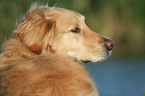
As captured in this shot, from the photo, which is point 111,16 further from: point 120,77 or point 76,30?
point 76,30

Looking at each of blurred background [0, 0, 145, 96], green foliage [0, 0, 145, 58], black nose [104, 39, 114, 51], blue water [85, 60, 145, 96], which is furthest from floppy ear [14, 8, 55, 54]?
green foliage [0, 0, 145, 58]

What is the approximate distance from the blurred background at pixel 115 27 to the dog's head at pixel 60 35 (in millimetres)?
4625

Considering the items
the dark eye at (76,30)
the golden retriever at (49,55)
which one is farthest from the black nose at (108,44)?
the dark eye at (76,30)

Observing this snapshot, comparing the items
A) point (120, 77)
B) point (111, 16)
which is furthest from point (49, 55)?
point (111, 16)

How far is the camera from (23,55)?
110 inches

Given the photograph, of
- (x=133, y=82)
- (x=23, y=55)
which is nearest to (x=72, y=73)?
(x=23, y=55)

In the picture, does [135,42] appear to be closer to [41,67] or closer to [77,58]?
[77,58]

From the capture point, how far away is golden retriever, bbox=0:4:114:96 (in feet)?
7.29

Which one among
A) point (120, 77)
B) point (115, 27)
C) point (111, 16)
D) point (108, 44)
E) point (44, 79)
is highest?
point (44, 79)

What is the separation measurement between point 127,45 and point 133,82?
4346mm

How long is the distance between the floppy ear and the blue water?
3755 millimetres

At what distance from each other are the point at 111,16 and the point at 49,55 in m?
8.68

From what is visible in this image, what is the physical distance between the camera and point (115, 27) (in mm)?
11273

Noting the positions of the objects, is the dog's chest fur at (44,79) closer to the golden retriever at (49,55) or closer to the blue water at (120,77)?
the golden retriever at (49,55)
